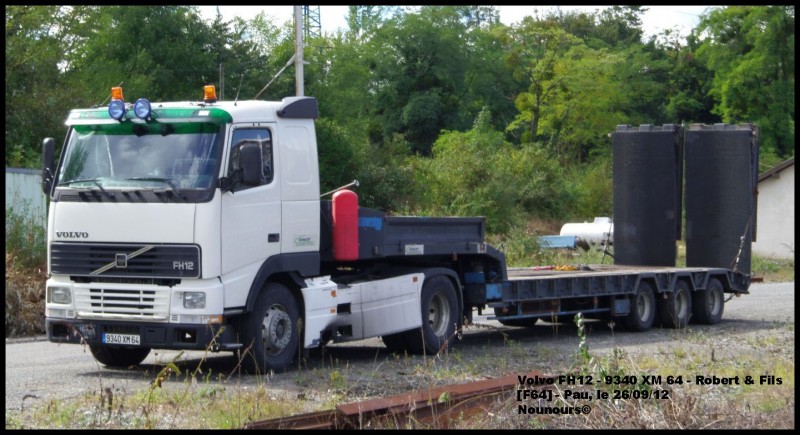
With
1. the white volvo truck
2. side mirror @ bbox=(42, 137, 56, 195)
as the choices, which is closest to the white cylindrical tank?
the white volvo truck

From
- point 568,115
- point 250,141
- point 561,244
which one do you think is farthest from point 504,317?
point 568,115

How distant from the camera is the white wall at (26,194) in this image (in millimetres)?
20172

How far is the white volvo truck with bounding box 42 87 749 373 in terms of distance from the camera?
11.0 meters

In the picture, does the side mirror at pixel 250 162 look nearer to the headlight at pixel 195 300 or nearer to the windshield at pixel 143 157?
the windshield at pixel 143 157

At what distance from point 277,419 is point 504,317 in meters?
7.56

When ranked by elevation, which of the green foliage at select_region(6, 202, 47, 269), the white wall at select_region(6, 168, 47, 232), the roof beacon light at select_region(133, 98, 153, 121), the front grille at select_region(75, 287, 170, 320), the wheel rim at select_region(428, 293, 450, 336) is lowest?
the wheel rim at select_region(428, 293, 450, 336)

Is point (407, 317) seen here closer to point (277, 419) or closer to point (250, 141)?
point (250, 141)

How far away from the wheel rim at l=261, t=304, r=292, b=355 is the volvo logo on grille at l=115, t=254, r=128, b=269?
1.62 meters

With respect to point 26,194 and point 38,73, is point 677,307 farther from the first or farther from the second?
point 38,73

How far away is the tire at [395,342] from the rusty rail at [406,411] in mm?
4217

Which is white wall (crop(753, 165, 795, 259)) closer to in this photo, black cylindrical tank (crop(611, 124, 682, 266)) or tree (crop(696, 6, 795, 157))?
tree (crop(696, 6, 795, 157))

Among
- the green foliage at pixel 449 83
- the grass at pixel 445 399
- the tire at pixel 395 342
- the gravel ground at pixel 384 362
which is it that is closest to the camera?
the grass at pixel 445 399

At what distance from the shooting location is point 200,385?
35.3ft

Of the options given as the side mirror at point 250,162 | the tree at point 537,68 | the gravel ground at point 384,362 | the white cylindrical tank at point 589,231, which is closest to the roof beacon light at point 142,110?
the side mirror at point 250,162
